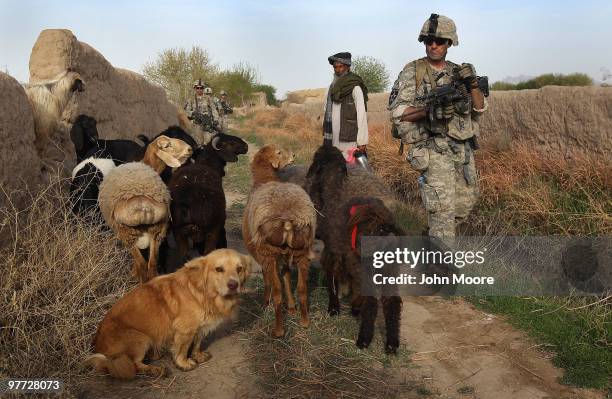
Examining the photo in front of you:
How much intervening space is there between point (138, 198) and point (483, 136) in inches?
241

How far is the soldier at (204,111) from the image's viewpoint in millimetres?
15070

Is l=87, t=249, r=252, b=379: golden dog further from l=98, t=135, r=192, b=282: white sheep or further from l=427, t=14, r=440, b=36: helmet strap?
l=427, t=14, r=440, b=36: helmet strap

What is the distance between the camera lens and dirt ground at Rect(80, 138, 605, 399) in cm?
363

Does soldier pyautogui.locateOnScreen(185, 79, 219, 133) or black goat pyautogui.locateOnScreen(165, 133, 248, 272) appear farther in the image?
soldier pyautogui.locateOnScreen(185, 79, 219, 133)

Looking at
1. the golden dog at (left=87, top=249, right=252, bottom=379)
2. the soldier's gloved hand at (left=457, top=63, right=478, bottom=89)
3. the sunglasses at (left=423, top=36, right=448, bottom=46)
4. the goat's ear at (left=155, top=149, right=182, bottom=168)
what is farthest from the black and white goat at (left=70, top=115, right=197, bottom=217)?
the soldier's gloved hand at (left=457, top=63, right=478, bottom=89)

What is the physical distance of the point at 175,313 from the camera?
3969mm

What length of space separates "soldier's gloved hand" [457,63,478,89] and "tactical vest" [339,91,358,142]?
199cm

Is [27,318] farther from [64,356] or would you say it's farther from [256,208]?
[256,208]

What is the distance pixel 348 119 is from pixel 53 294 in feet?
14.4

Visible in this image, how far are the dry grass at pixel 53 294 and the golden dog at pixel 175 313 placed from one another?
267 millimetres

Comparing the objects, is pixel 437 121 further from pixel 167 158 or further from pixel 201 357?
pixel 201 357

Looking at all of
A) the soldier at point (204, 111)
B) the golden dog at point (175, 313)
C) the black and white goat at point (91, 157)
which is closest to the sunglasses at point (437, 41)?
the golden dog at point (175, 313)

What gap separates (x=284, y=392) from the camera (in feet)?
12.0

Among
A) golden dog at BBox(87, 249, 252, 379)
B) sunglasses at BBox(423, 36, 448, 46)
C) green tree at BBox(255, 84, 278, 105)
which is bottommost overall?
golden dog at BBox(87, 249, 252, 379)
